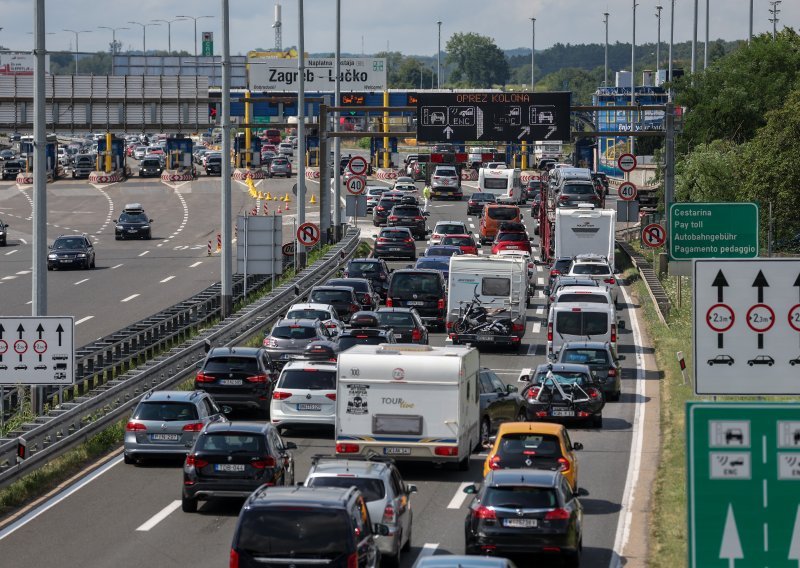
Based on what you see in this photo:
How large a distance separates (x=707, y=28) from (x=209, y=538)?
9663 centimetres

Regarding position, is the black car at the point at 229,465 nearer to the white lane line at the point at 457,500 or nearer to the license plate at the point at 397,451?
the white lane line at the point at 457,500

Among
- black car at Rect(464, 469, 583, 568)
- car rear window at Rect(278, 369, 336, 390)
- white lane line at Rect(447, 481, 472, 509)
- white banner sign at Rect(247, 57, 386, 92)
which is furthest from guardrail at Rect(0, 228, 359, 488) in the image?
white banner sign at Rect(247, 57, 386, 92)

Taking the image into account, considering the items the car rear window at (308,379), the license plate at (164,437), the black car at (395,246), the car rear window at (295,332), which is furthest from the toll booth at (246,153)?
the license plate at (164,437)

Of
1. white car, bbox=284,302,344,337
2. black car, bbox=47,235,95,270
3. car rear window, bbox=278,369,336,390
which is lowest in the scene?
car rear window, bbox=278,369,336,390

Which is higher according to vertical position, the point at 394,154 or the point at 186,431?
the point at 394,154

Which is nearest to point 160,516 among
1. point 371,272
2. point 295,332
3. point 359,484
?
point 359,484

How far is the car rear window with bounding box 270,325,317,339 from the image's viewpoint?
123 ft

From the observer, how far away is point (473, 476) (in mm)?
26719

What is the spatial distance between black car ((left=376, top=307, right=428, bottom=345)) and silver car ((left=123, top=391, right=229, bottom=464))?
1331 centimetres

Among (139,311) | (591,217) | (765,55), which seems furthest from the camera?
(765,55)

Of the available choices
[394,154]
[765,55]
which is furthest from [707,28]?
[394,154]

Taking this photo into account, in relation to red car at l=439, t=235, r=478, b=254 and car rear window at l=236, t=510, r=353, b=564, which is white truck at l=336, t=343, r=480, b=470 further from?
red car at l=439, t=235, r=478, b=254

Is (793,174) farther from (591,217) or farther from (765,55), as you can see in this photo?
(765,55)

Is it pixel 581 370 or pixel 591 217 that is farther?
pixel 591 217
